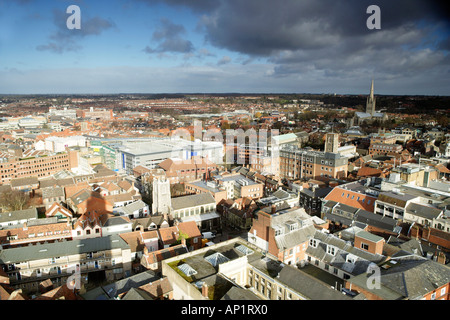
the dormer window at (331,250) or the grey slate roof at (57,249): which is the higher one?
the dormer window at (331,250)

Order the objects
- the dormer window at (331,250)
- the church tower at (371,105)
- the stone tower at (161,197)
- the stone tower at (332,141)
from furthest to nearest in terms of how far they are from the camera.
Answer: the church tower at (371,105) < the stone tower at (332,141) < the stone tower at (161,197) < the dormer window at (331,250)

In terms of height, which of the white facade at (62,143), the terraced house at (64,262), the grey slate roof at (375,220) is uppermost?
the white facade at (62,143)

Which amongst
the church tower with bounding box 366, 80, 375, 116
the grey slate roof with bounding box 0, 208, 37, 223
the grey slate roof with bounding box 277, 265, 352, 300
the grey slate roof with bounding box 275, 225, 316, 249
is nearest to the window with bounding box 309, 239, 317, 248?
the grey slate roof with bounding box 275, 225, 316, 249

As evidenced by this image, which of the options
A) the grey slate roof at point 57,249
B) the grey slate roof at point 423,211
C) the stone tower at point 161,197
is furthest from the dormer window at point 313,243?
the stone tower at point 161,197

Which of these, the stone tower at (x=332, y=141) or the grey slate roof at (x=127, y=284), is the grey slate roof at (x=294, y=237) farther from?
the stone tower at (x=332, y=141)

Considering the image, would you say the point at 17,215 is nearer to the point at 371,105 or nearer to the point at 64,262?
the point at 64,262

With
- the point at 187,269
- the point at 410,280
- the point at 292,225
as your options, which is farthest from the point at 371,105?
the point at 187,269

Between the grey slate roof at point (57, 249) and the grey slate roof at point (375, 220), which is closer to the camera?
the grey slate roof at point (57, 249)

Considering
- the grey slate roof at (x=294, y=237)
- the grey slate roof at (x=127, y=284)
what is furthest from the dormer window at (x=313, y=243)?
the grey slate roof at (x=127, y=284)

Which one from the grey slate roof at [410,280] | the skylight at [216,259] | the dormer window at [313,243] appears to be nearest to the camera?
the grey slate roof at [410,280]

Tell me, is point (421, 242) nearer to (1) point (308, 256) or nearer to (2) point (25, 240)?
(1) point (308, 256)
